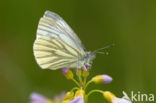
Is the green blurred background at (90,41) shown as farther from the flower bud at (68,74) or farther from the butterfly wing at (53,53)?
the flower bud at (68,74)

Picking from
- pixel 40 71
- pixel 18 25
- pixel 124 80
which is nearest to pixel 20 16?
pixel 18 25

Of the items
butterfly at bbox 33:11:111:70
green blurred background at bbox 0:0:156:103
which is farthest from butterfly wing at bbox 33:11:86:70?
green blurred background at bbox 0:0:156:103

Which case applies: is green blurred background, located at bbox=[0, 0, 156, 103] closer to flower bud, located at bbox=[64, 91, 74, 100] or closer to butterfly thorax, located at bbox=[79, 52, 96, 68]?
butterfly thorax, located at bbox=[79, 52, 96, 68]

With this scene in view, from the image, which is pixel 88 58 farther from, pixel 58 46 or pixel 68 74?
pixel 58 46

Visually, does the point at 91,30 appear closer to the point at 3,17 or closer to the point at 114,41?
the point at 114,41

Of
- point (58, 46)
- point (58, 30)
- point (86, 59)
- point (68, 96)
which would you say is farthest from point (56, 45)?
point (68, 96)

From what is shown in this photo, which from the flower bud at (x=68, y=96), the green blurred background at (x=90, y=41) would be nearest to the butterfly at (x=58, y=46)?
the flower bud at (x=68, y=96)

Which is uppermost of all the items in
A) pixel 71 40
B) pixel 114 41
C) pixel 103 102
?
pixel 71 40
